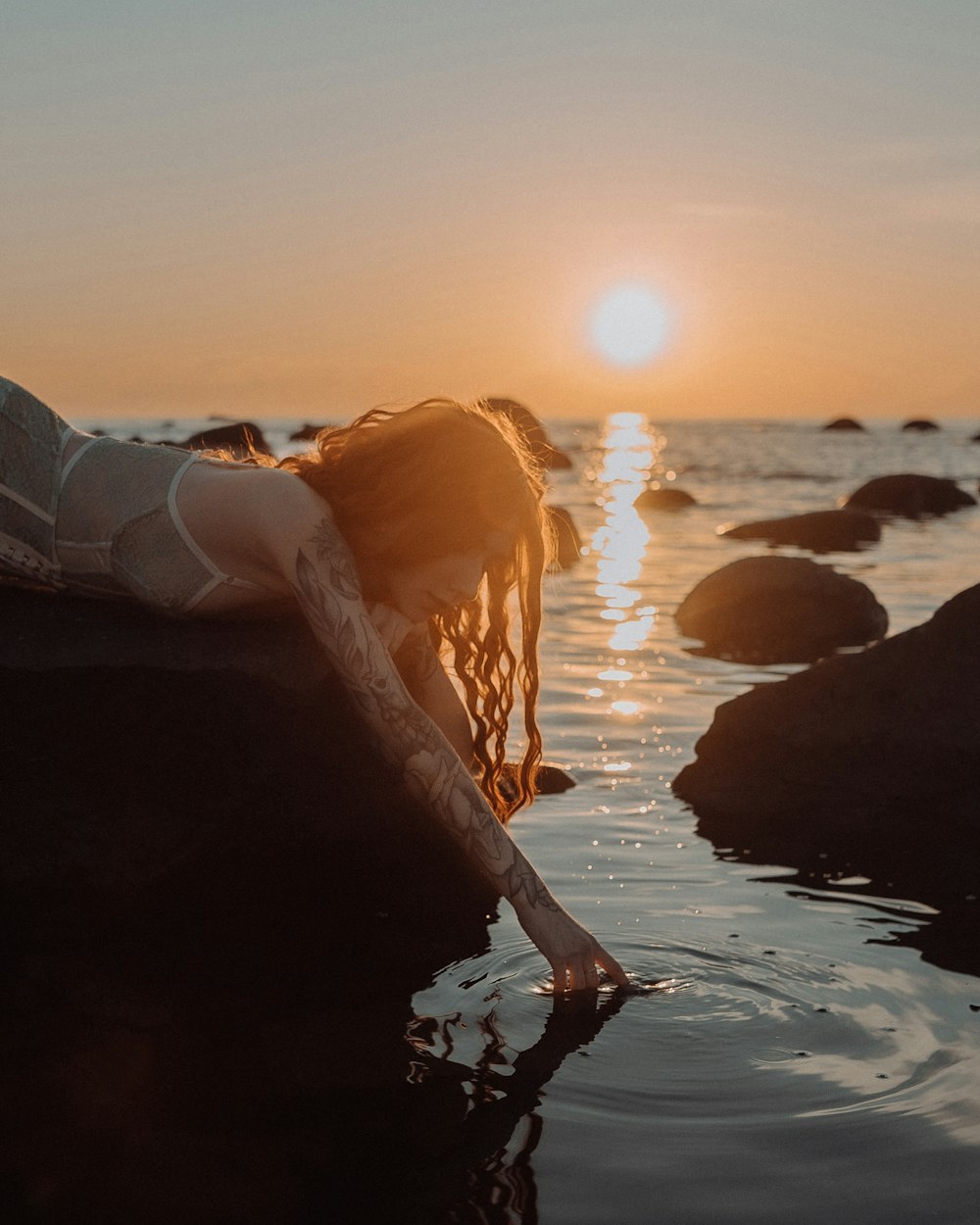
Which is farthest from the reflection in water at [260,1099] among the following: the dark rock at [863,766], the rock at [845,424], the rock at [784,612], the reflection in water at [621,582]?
the rock at [845,424]

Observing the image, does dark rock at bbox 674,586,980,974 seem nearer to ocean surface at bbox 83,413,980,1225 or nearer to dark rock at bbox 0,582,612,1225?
ocean surface at bbox 83,413,980,1225

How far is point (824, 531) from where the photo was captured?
17.3 meters

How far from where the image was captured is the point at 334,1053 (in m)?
3.25

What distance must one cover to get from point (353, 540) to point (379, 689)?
406mm

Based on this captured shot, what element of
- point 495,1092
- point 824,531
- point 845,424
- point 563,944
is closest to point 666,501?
point 824,531

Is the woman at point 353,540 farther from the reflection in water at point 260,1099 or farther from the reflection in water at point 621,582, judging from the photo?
the reflection in water at point 621,582

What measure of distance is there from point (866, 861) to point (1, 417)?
3.20m

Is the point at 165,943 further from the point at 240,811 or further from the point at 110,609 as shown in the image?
the point at 110,609

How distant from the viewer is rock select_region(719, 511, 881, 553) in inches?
676

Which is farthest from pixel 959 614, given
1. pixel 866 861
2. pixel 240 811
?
pixel 240 811

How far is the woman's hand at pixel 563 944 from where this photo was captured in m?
3.41

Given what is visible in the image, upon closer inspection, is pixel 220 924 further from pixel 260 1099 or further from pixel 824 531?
pixel 824 531

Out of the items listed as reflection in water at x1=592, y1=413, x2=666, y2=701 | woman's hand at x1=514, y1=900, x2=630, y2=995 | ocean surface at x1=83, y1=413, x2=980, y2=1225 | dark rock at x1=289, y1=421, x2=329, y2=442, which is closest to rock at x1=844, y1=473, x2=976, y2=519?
reflection in water at x1=592, y1=413, x2=666, y2=701

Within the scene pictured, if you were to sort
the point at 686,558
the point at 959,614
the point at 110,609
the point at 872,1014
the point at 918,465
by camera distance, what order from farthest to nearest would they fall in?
the point at 918,465
the point at 686,558
the point at 959,614
the point at 110,609
the point at 872,1014
